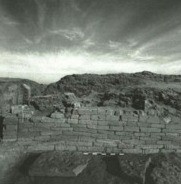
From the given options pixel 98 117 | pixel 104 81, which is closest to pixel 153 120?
pixel 98 117

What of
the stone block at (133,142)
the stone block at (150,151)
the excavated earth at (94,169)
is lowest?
the excavated earth at (94,169)

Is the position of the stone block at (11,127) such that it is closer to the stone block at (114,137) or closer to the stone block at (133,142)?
the stone block at (114,137)

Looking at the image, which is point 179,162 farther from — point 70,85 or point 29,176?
point 70,85

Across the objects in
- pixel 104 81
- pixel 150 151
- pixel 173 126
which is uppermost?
pixel 104 81

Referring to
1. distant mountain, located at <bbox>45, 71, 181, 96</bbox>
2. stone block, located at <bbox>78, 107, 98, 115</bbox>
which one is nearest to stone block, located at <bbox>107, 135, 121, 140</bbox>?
stone block, located at <bbox>78, 107, 98, 115</bbox>

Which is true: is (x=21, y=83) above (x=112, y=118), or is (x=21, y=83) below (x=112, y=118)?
above

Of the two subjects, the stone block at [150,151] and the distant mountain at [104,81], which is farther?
the distant mountain at [104,81]

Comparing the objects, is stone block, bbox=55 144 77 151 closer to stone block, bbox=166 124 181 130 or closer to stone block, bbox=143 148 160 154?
stone block, bbox=143 148 160 154

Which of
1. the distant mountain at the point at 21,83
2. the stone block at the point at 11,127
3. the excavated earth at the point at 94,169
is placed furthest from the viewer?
the distant mountain at the point at 21,83

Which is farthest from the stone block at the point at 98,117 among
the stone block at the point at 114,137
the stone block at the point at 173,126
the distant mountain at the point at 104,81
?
the distant mountain at the point at 104,81

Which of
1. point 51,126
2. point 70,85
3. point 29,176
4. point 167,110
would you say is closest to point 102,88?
point 70,85

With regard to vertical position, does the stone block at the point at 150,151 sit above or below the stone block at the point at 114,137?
below

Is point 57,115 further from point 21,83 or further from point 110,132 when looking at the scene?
point 21,83

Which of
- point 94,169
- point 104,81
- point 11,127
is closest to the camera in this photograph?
point 94,169
